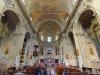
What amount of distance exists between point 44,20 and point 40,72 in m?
20.5

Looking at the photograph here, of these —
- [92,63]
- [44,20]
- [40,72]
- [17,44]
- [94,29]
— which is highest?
[44,20]

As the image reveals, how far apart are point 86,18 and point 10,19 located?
882cm

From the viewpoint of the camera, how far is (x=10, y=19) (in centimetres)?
1517

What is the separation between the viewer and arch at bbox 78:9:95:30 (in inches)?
580

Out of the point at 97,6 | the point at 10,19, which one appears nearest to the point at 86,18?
the point at 97,6

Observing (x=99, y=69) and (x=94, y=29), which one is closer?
(x=99, y=69)

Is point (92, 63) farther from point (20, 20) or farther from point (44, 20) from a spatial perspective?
point (44, 20)

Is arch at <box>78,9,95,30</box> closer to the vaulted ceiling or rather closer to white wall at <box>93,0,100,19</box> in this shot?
white wall at <box>93,0,100,19</box>

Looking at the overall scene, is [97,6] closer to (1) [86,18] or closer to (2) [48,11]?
(1) [86,18]

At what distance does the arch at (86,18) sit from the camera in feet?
48.3

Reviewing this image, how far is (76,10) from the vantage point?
16094mm

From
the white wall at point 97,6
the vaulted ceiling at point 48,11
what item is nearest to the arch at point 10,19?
the vaulted ceiling at point 48,11

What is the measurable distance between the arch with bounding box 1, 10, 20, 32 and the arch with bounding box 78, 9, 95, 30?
24.4 ft

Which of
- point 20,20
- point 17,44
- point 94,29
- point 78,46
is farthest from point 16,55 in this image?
point 94,29
